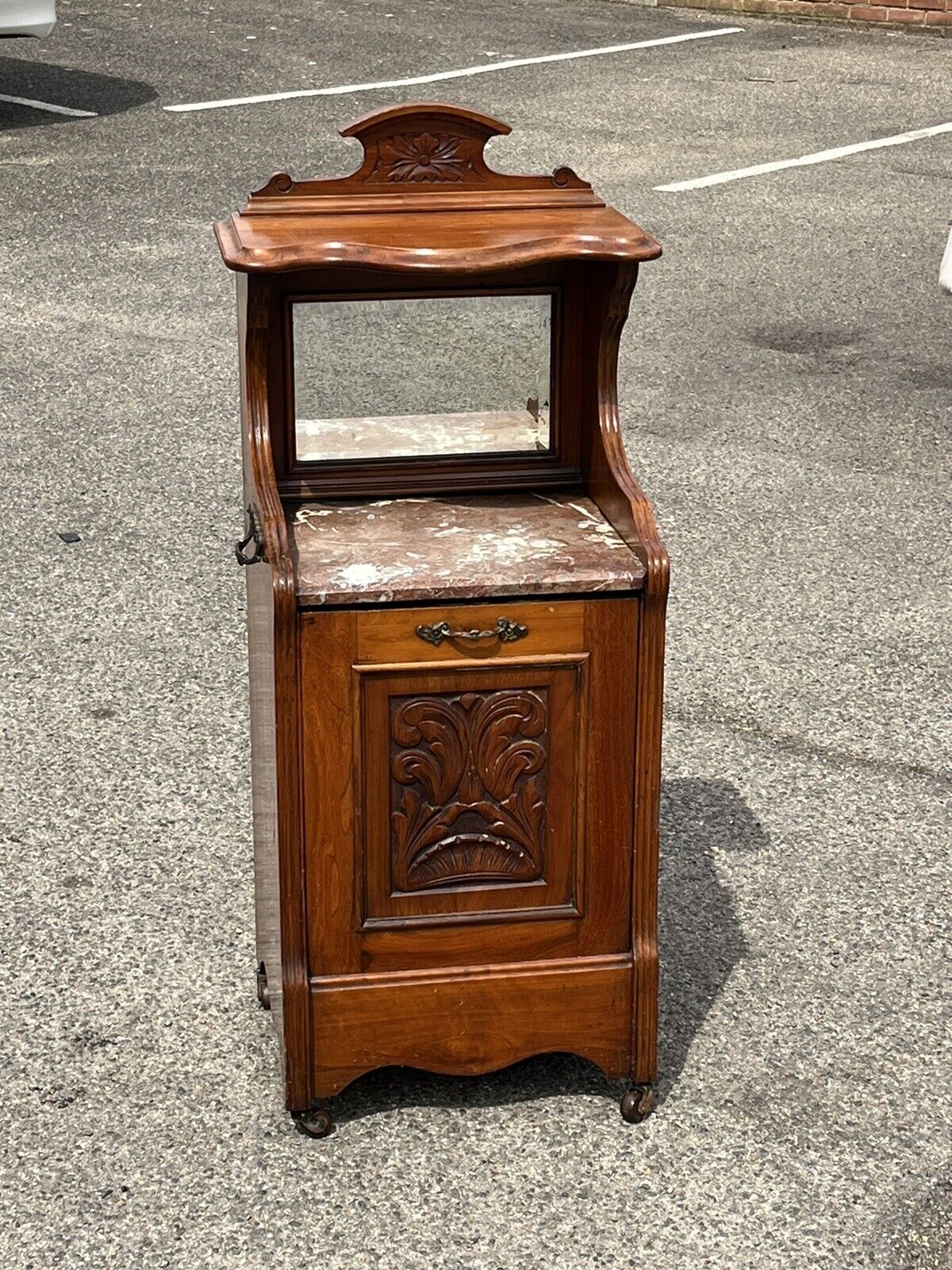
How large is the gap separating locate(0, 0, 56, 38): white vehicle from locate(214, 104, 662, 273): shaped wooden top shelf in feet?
27.1

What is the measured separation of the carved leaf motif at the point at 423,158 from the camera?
295 centimetres

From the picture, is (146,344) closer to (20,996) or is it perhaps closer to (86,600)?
(86,600)

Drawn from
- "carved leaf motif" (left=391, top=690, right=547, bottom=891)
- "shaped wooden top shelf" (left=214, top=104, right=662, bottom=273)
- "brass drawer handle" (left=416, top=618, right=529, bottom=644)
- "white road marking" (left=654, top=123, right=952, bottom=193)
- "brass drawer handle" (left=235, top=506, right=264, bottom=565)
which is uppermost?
"shaped wooden top shelf" (left=214, top=104, right=662, bottom=273)

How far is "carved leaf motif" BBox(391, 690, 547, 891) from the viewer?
286 centimetres

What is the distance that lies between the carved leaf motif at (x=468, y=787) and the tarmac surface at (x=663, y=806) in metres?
0.49

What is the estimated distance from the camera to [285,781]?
2.85 m

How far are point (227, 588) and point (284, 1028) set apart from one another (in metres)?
2.39

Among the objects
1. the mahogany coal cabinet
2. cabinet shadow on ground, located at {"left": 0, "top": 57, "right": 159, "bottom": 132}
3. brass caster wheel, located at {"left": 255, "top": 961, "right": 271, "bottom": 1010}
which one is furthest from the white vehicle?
brass caster wheel, located at {"left": 255, "top": 961, "right": 271, "bottom": 1010}

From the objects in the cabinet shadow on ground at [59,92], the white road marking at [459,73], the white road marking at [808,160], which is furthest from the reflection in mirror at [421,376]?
the white road marking at [459,73]

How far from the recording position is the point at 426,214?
2924 millimetres

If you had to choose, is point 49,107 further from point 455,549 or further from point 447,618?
point 447,618

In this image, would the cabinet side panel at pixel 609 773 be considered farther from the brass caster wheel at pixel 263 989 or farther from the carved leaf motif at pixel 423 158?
the carved leaf motif at pixel 423 158

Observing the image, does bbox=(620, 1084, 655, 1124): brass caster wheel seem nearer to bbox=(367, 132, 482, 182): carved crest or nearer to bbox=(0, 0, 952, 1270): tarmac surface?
bbox=(0, 0, 952, 1270): tarmac surface

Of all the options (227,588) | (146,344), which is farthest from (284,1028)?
(146,344)
